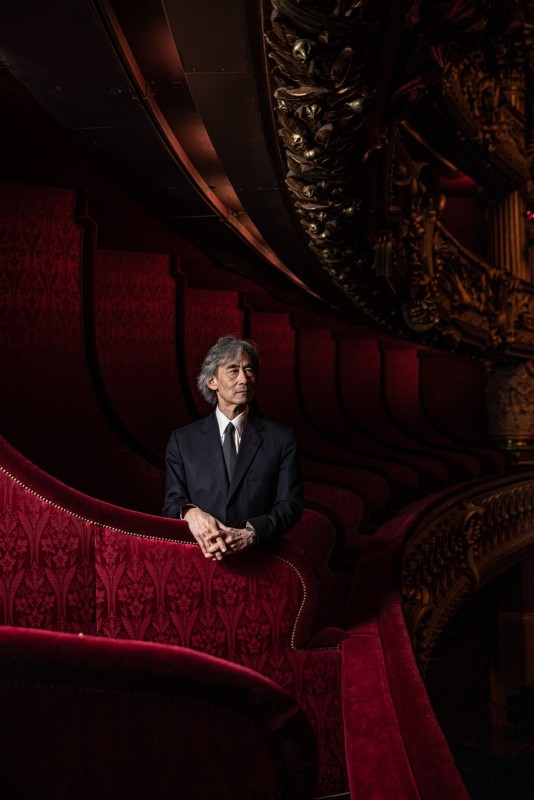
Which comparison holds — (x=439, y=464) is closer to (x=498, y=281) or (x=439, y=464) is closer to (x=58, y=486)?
(x=498, y=281)

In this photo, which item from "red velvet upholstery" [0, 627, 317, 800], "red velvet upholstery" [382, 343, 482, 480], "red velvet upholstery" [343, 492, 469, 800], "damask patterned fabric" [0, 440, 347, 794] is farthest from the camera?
"red velvet upholstery" [382, 343, 482, 480]

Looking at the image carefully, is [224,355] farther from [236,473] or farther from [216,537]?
Result: [216,537]

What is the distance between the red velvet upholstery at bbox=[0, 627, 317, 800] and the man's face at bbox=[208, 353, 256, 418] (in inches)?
32.6

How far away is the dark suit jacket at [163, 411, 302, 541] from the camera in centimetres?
119

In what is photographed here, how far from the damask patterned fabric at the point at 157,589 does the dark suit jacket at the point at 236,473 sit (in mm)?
134

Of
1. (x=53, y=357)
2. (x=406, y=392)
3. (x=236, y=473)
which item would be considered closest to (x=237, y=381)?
(x=236, y=473)

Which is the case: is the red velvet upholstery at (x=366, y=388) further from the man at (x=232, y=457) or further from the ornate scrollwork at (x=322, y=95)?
the man at (x=232, y=457)

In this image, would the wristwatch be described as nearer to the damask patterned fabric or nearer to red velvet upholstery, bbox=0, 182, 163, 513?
the damask patterned fabric

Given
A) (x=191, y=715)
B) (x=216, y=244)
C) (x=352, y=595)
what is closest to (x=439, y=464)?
(x=216, y=244)

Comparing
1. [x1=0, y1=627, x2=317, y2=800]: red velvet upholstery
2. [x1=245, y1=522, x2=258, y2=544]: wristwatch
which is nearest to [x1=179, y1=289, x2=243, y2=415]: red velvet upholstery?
[x1=245, y1=522, x2=258, y2=544]: wristwatch

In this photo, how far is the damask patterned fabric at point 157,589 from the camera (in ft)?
3.13

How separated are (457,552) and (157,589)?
2.19 meters

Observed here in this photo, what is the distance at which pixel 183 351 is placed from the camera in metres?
2.68

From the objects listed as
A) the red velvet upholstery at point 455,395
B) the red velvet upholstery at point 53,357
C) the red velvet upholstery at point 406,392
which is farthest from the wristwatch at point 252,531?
the red velvet upholstery at point 455,395
